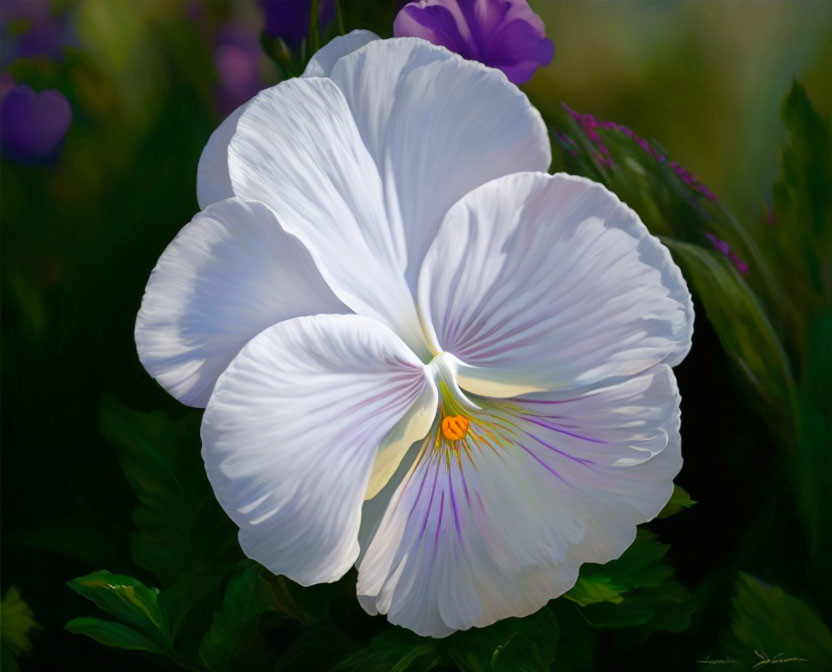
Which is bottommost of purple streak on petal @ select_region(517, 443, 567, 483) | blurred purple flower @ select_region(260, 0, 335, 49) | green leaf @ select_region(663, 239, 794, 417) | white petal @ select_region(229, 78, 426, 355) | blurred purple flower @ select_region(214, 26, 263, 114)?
purple streak on petal @ select_region(517, 443, 567, 483)

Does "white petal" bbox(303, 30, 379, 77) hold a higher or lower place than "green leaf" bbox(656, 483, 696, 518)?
higher

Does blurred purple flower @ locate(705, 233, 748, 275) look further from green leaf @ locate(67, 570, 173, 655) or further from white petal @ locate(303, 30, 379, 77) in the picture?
green leaf @ locate(67, 570, 173, 655)

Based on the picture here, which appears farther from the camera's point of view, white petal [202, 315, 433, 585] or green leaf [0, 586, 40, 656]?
green leaf [0, 586, 40, 656]

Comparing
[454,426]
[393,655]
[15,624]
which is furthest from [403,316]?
[15,624]

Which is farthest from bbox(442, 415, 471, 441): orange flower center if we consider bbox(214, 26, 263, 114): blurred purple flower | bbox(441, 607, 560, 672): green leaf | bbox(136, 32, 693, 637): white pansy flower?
bbox(214, 26, 263, 114): blurred purple flower

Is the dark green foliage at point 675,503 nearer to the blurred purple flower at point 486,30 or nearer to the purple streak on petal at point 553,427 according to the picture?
the purple streak on petal at point 553,427

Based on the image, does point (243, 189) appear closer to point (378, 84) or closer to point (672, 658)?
point (378, 84)
